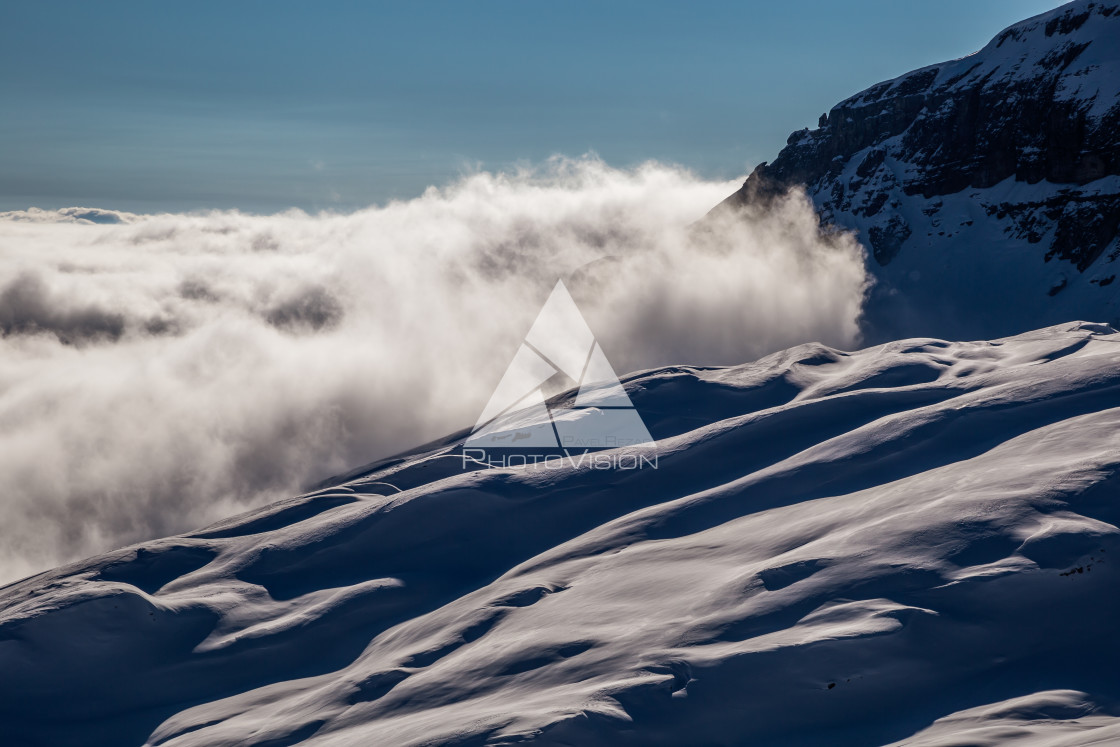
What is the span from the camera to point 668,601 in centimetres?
2589

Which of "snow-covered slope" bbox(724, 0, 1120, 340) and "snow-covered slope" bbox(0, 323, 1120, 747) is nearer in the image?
"snow-covered slope" bbox(0, 323, 1120, 747)

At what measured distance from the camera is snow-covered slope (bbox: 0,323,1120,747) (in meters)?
19.7

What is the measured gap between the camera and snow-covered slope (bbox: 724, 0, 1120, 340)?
408 feet

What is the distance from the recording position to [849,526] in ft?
88.1

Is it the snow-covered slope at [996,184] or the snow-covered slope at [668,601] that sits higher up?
the snow-covered slope at [996,184]

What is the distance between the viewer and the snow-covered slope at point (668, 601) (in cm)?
1966

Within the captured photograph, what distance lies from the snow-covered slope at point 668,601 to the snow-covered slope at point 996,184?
292 feet

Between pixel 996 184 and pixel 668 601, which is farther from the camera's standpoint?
pixel 996 184

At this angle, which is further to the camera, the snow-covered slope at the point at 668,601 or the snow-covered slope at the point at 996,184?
the snow-covered slope at the point at 996,184

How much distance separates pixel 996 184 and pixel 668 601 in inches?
5415

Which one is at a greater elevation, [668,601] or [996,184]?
[996,184]

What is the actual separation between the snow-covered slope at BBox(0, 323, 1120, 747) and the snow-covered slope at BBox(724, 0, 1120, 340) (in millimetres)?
88919

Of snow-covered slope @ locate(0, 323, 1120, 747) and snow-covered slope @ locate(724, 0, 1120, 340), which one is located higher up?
snow-covered slope @ locate(724, 0, 1120, 340)

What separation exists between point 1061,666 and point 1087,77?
476 ft
